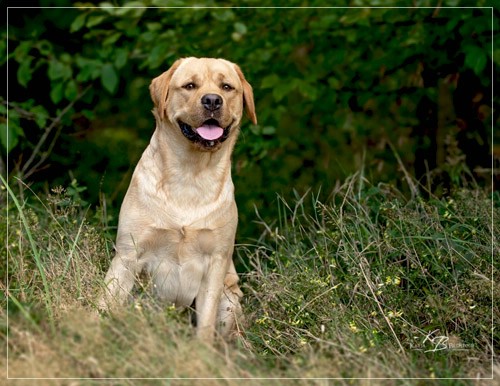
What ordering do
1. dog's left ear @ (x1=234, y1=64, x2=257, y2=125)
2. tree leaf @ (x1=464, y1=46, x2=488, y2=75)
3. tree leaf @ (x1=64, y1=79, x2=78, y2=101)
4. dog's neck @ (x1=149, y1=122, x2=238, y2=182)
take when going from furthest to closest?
tree leaf @ (x1=64, y1=79, x2=78, y2=101)
tree leaf @ (x1=464, y1=46, x2=488, y2=75)
dog's left ear @ (x1=234, y1=64, x2=257, y2=125)
dog's neck @ (x1=149, y1=122, x2=238, y2=182)

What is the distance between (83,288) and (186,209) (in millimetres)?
643

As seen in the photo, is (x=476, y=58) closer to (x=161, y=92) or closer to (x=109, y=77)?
(x=161, y=92)

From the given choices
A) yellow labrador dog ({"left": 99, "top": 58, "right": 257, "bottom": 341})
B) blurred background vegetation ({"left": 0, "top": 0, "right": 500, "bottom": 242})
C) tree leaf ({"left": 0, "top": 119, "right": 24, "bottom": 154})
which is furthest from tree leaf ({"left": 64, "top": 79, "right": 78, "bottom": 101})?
yellow labrador dog ({"left": 99, "top": 58, "right": 257, "bottom": 341})

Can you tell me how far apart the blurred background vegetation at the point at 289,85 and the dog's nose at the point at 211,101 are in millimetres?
1534

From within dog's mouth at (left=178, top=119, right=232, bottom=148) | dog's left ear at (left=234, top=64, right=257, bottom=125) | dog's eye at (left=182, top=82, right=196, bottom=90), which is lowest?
dog's mouth at (left=178, top=119, right=232, bottom=148)

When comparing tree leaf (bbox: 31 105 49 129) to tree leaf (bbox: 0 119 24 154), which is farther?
tree leaf (bbox: 31 105 49 129)

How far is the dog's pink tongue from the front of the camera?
15.9ft

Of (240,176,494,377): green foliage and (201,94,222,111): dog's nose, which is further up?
(201,94,222,111): dog's nose

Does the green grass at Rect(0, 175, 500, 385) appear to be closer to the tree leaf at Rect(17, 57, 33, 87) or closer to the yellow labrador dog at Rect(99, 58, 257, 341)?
Result: the yellow labrador dog at Rect(99, 58, 257, 341)

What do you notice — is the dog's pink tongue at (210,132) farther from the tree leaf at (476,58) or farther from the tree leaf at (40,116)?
the tree leaf at (40,116)

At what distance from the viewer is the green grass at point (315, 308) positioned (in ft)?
12.3

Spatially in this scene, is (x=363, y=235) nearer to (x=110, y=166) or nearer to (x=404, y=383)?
(x=404, y=383)

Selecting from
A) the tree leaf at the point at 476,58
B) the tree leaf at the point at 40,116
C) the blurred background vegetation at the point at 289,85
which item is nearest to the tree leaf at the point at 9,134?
the blurred background vegetation at the point at 289,85

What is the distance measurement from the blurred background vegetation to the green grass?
0.93m
